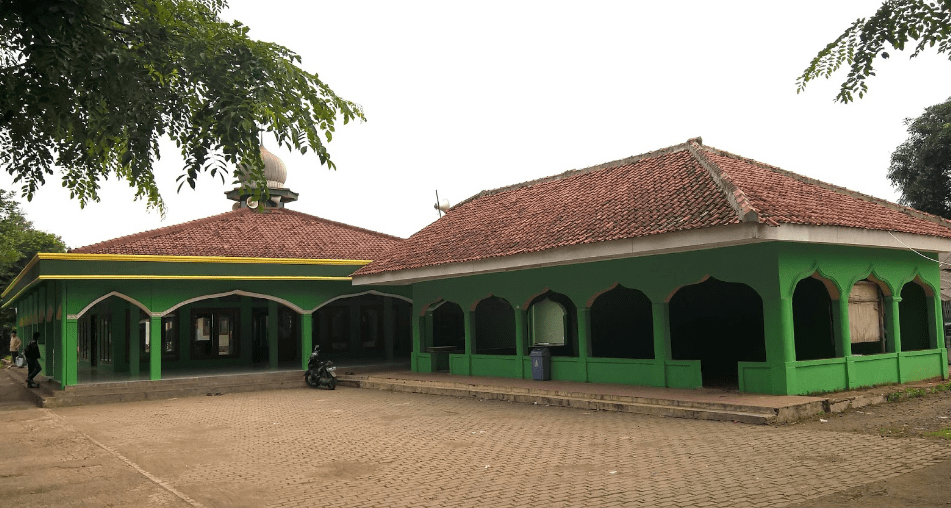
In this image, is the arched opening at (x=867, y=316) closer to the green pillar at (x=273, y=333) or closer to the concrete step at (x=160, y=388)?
the concrete step at (x=160, y=388)

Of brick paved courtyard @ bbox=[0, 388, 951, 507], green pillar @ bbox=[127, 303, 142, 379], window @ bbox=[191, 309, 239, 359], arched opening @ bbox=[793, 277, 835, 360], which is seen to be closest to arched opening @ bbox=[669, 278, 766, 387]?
arched opening @ bbox=[793, 277, 835, 360]

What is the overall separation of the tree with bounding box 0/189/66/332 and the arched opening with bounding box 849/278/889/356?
33.3 m

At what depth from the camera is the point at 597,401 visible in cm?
1214

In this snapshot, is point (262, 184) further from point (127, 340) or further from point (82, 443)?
point (127, 340)

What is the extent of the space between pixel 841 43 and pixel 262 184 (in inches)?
181

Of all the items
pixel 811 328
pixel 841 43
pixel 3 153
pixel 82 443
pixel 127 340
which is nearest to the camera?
pixel 841 43

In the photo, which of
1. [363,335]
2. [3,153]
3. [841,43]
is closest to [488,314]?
[363,335]

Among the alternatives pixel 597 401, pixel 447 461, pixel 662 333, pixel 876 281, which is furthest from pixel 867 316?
pixel 447 461

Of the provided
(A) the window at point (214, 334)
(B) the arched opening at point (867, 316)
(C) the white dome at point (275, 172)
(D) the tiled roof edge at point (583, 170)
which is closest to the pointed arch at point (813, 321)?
(B) the arched opening at point (867, 316)

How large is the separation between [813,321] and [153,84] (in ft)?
41.5

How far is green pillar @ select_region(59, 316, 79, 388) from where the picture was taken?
54.2 ft

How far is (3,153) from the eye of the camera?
7.52 meters

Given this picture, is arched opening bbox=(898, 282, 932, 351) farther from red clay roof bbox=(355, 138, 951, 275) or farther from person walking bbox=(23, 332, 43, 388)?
person walking bbox=(23, 332, 43, 388)

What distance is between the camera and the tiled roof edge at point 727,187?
33.7 ft
